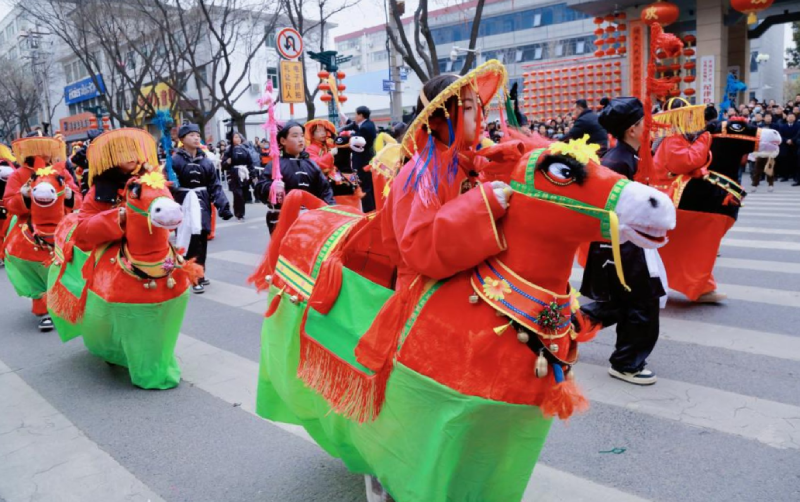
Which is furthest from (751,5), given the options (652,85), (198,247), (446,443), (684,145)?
(446,443)

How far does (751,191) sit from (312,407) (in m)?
13.6

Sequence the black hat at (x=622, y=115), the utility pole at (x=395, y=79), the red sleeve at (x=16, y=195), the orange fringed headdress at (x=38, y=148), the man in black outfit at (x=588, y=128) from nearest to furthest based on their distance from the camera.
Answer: the black hat at (x=622, y=115)
the man in black outfit at (x=588, y=128)
the red sleeve at (x=16, y=195)
the orange fringed headdress at (x=38, y=148)
the utility pole at (x=395, y=79)

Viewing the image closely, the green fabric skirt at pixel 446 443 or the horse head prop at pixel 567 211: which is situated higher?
the horse head prop at pixel 567 211

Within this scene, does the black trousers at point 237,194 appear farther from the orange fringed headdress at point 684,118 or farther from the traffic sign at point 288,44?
the orange fringed headdress at point 684,118

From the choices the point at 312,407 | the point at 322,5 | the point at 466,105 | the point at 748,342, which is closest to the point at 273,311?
the point at 312,407

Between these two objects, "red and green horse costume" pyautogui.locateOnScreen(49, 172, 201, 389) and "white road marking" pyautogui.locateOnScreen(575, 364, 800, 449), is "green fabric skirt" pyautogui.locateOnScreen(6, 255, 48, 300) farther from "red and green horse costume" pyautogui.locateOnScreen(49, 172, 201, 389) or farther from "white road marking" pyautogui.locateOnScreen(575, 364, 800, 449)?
"white road marking" pyautogui.locateOnScreen(575, 364, 800, 449)

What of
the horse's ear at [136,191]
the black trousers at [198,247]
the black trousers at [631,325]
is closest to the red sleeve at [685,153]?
the black trousers at [631,325]

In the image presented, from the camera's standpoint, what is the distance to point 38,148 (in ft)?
21.7

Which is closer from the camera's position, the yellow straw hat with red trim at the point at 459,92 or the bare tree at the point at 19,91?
the yellow straw hat with red trim at the point at 459,92

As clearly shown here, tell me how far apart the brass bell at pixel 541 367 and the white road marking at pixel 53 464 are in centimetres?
212

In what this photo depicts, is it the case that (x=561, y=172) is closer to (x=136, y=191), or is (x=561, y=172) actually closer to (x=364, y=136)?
(x=136, y=191)

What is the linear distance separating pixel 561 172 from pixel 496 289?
0.42 metres

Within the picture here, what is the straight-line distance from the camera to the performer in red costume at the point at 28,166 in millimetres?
6426

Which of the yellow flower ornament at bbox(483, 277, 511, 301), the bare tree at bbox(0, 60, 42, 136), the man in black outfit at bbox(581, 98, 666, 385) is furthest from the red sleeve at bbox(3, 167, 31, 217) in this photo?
the bare tree at bbox(0, 60, 42, 136)
